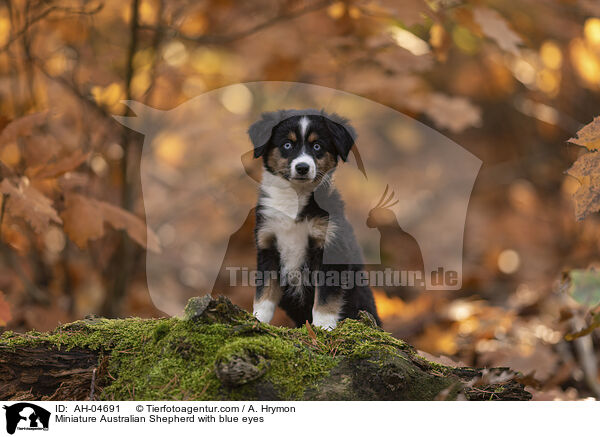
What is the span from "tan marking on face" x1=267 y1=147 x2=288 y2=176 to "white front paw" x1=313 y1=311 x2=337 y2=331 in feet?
2.32

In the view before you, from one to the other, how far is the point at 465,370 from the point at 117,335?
154 cm

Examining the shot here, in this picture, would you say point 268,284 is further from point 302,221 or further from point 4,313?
point 4,313

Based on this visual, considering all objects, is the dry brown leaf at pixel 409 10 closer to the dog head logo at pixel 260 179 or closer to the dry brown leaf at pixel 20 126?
the dog head logo at pixel 260 179

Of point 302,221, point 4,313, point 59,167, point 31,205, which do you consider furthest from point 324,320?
point 59,167

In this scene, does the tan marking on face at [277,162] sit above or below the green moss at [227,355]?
above

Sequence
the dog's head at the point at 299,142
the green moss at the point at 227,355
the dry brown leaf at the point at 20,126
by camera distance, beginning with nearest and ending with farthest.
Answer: the green moss at the point at 227,355 < the dog's head at the point at 299,142 < the dry brown leaf at the point at 20,126

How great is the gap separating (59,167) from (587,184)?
9.87ft

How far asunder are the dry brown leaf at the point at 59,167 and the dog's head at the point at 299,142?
4.30ft

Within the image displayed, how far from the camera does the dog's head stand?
286 centimetres

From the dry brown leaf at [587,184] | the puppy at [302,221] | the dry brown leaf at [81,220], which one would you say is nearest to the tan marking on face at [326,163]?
the puppy at [302,221]

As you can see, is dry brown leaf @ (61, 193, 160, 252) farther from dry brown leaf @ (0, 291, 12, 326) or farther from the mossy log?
the mossy log
